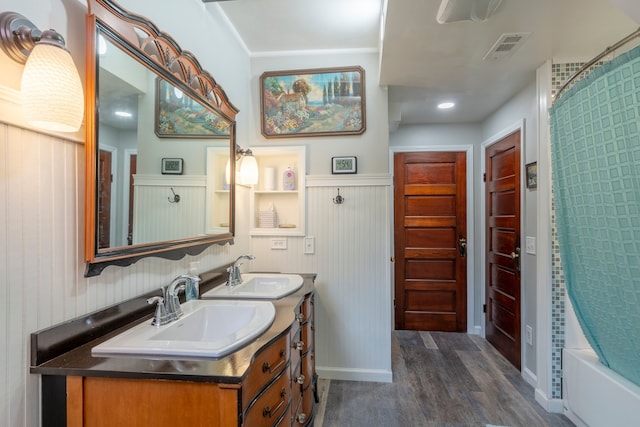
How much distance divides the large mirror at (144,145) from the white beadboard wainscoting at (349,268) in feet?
2.77

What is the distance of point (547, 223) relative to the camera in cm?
203

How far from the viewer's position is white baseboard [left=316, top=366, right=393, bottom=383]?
7.73ft

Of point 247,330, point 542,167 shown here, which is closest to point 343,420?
point 247,330

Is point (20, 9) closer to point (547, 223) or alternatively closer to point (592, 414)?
point (547, 223)

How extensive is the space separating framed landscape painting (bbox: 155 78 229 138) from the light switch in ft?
7.70

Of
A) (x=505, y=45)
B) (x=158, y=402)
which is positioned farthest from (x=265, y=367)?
(x=505, y=45)

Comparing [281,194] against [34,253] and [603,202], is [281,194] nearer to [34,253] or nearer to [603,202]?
[34,253]

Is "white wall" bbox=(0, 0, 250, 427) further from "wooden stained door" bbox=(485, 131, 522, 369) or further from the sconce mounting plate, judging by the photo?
"wooden stained door" bbox=(485, 131, 522, 369)

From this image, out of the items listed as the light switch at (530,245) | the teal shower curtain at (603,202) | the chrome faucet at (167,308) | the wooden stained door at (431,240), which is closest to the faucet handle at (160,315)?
the chrome faucet at (167,308)

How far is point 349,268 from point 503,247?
1.51m

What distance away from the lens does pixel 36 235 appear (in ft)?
2.82

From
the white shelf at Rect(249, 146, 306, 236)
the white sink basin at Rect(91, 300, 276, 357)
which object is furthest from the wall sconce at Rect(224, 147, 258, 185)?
the white sink basin at Rect(91, 300, 276, 357)

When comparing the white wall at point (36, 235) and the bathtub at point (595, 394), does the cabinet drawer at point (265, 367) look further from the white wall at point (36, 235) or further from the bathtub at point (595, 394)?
the bathtub at point (595, 394)

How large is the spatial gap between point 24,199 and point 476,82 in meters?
2.69
